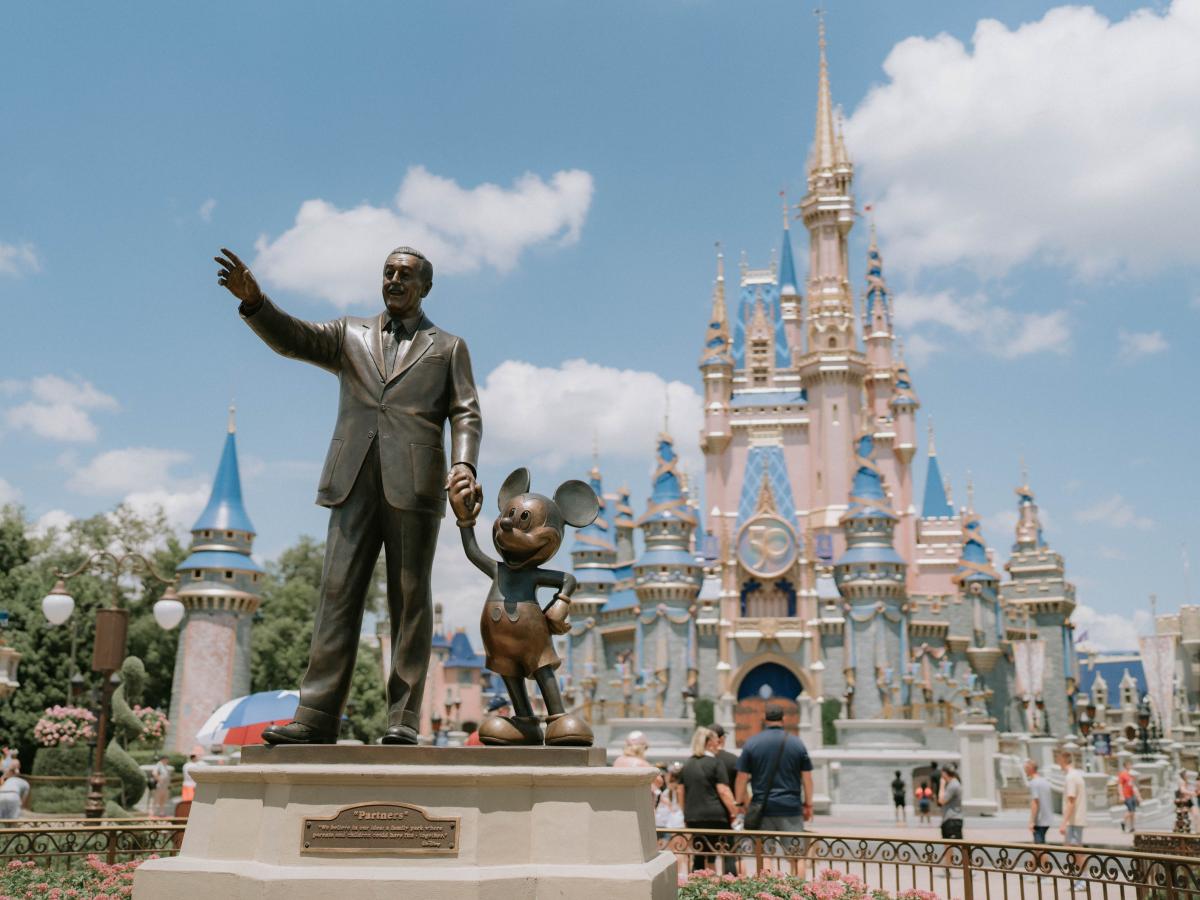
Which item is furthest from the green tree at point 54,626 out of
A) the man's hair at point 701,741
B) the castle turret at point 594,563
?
the man's hair at point 701,741

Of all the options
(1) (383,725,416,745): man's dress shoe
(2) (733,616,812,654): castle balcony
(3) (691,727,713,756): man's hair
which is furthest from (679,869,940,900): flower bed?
(2) (733,616,812,654): castle balcony

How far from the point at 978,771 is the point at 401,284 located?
2270 centimetres

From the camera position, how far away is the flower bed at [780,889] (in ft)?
21.1

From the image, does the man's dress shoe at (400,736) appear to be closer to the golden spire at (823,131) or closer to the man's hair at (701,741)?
the man's hair at (701,741)

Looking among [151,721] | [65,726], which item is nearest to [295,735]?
[65,726]

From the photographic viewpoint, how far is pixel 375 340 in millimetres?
5734

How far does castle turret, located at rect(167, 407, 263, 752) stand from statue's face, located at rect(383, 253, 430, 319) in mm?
33038

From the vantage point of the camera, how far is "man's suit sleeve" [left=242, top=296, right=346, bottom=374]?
5.54 m

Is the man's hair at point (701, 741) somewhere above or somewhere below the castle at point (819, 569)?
below

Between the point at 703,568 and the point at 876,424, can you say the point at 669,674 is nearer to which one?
the point at 703,568

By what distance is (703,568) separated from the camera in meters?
45.5

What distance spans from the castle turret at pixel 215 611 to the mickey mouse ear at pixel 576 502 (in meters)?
33.1

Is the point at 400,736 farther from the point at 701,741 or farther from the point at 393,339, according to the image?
the point at 701,741

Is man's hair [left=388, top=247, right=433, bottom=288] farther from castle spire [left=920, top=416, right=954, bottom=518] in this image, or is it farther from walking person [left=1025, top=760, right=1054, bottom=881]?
castle spire [left=920, top=416, right=954, bottom=518]
